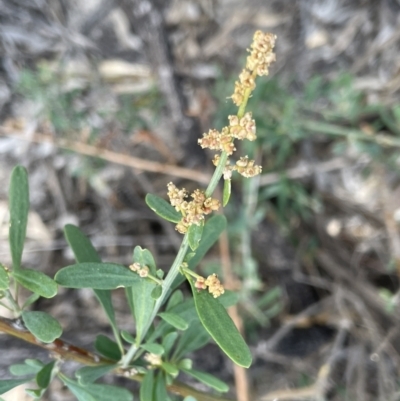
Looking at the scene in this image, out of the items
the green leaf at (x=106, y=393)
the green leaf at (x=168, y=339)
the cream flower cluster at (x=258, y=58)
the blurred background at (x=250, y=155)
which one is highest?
the blurred background at (x=250, y=155)

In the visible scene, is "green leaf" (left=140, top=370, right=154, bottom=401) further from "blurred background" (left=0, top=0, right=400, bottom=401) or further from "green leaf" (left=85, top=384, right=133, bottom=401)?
"blurred background" (left=0, top=0, right=400, bottom=401)

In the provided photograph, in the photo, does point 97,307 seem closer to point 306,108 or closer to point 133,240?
point 133,240

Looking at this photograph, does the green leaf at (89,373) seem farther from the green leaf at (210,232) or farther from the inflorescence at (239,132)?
the inflorescence at (239,132)

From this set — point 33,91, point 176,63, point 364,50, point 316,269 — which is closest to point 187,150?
point 176,63

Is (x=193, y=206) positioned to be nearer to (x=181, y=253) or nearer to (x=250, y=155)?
(x=181, y=253)

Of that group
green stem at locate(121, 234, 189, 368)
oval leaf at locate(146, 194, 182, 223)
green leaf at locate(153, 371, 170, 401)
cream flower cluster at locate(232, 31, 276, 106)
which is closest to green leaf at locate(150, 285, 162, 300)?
green stem at locate(121, 234, 189, 368)

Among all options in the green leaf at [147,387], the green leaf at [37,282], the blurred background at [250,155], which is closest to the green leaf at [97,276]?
the green leaf at [37,282]
